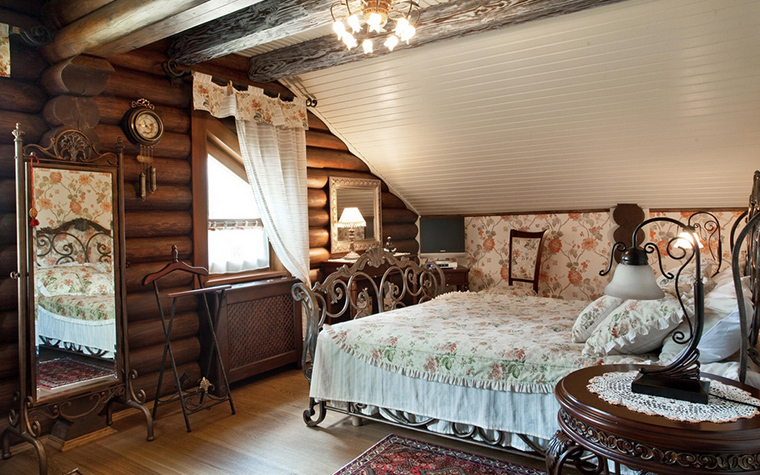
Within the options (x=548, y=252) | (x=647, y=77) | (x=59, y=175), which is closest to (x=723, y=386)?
(x=647, y=77)

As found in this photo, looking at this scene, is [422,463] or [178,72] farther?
[178,72]

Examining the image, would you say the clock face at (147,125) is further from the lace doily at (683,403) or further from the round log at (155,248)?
the lace doily at (683,403)

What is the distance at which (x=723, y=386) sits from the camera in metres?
1.88

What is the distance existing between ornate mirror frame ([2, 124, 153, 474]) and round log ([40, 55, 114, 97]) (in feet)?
1.04

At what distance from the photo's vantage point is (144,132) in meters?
3.80

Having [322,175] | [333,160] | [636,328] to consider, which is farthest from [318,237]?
[636,328]

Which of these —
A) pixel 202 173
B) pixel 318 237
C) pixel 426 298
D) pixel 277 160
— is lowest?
pixel 426 298

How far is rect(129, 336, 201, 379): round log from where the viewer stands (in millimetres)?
3850

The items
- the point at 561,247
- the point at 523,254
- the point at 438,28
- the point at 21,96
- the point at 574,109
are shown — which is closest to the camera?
the point at 21,96

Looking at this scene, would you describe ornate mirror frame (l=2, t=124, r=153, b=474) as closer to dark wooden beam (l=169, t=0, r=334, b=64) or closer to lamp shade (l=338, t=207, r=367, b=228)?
dark wooden beam (l=169, t=0, r=334, b=64)

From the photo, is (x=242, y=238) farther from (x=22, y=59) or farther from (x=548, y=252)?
(x=548, y=252)

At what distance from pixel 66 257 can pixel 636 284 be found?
117 inches

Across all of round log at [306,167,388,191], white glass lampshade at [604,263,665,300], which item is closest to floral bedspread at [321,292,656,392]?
white glass lampshade at [604,263,665,300]

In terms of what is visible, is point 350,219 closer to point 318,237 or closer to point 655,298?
point 318,237
